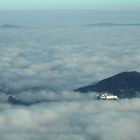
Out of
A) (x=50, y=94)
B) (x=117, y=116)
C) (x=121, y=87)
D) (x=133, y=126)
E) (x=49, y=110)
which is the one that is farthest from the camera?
(x=50, y=94)

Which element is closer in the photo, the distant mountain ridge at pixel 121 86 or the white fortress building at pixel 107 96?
the white fortress building at pixel 107 96

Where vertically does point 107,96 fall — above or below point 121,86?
below

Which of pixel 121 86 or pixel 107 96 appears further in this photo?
pixel 121 86

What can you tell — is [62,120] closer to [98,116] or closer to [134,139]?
[98,116]

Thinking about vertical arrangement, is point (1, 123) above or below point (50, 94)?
above

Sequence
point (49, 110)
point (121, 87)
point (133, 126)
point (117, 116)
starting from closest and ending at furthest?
point (133, 126), point (117, 116), point (49, 110), point (121, 87)

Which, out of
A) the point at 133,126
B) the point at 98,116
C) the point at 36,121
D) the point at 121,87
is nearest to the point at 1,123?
the point at 36,121

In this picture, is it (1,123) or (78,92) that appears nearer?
(1,123)

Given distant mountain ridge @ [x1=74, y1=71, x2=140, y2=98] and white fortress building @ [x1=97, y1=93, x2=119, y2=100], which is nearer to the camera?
white fortress building @ [x1=97, y1=93, x2=119, y2=100]
